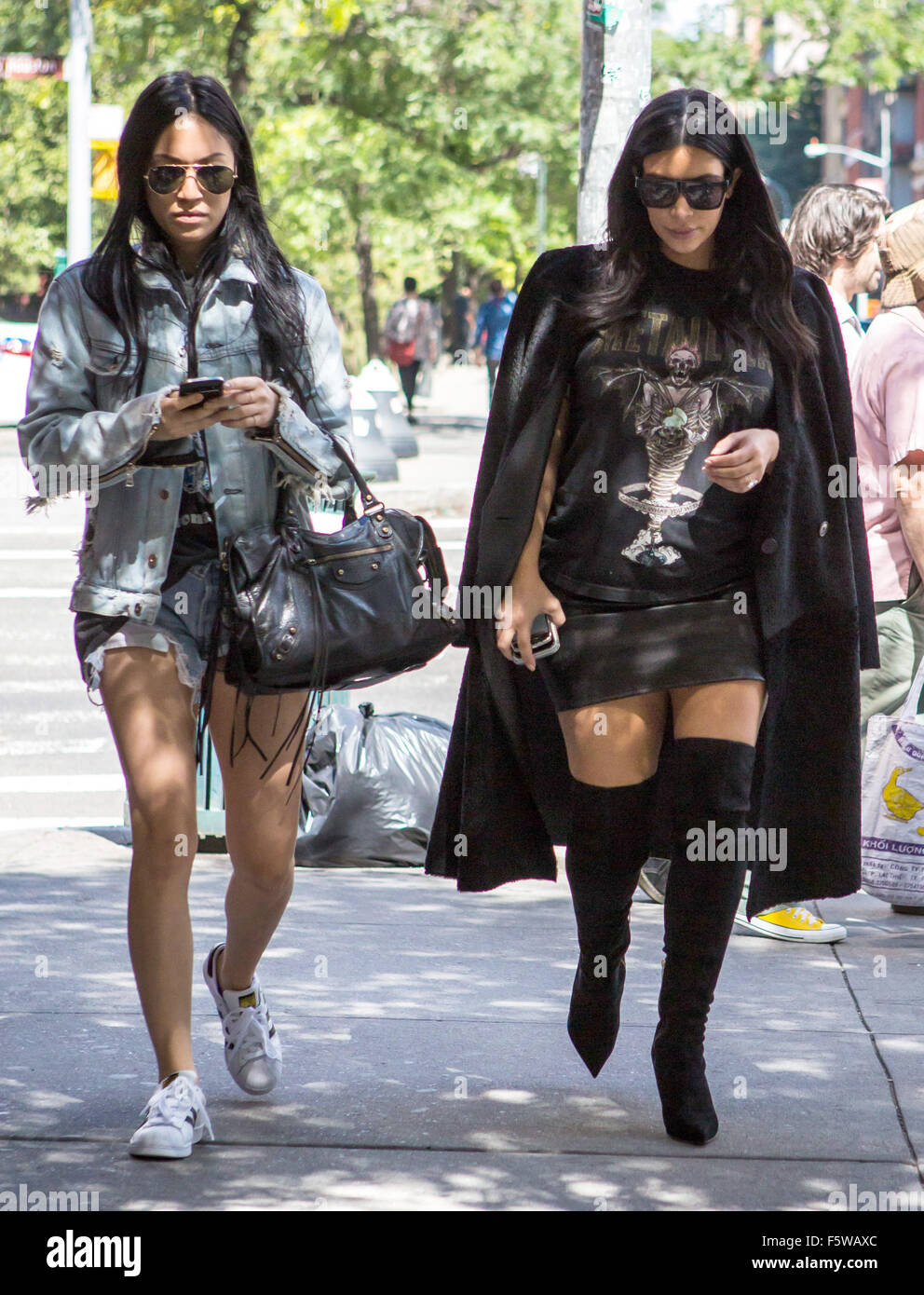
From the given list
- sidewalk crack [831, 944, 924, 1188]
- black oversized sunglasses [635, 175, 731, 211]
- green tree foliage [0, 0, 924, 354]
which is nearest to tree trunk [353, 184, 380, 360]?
green tree foliage [0, 0, 924, 354]

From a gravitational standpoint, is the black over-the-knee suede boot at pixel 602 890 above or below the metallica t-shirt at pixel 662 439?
below

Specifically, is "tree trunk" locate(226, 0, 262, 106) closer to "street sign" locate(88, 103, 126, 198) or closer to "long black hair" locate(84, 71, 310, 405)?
"street sign" locate(88, 103, 126, 198)

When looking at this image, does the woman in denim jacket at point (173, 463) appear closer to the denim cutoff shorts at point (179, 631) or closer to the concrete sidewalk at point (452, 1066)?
the denim cutoff shorts at point (179, 631)

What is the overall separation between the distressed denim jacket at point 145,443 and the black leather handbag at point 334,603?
0.31 ft

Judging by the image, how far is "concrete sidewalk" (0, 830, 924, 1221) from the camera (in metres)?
3.48

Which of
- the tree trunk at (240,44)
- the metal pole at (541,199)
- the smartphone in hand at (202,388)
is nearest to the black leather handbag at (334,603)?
the smartphone in hand at (202,388)

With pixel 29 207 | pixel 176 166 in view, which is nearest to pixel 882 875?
pixel 176 166

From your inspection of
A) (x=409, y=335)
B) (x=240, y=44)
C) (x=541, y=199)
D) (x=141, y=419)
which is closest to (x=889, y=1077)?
(x=141, y=419)

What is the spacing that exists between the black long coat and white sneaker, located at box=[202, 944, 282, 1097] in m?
0.49

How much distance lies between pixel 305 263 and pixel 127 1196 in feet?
98.9

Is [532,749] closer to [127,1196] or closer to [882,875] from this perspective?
[127,1196]

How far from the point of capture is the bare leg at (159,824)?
355 centimetres

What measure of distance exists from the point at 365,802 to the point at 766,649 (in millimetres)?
2787

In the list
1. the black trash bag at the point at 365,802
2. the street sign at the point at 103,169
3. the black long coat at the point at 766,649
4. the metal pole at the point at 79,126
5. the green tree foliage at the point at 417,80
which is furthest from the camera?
the green tree foliage at the point at 417,80
